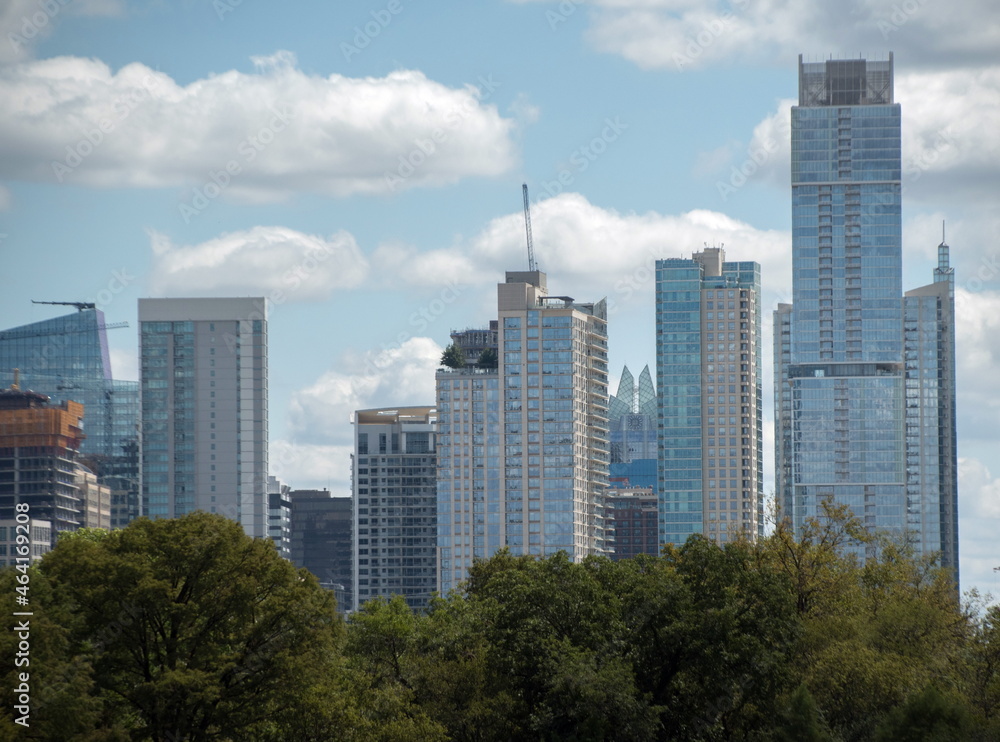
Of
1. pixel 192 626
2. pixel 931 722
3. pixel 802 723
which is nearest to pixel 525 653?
pixel 802 723

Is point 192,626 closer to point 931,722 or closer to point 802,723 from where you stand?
point 802,723

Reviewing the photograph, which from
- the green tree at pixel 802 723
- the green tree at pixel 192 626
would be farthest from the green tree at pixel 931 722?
the green tree at pixel 192 626

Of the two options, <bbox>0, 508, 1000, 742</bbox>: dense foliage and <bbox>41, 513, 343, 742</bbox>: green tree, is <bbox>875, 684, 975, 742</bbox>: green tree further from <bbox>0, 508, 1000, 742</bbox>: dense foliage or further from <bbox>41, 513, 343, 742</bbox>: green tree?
<bbox>41, 513, 343, 742</bbox>: green tree

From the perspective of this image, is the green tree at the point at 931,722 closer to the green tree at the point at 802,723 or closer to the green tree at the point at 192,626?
the green tree at the point at 802,723

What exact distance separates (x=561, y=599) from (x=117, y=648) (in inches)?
783

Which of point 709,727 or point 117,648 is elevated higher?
point 117,648

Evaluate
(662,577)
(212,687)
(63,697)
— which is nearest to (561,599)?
(662,577)

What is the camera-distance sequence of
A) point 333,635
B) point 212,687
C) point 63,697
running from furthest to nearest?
point 333,635
point 212,687
point 63,697

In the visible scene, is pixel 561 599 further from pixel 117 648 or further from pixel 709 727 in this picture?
pixel 117 648

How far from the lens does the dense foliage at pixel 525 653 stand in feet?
198

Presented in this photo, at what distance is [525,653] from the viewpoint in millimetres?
70188

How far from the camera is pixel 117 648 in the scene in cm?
6147

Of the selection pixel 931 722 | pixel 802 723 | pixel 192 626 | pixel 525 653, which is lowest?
pixel 802 723

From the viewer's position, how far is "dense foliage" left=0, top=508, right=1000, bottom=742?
60406 mm
